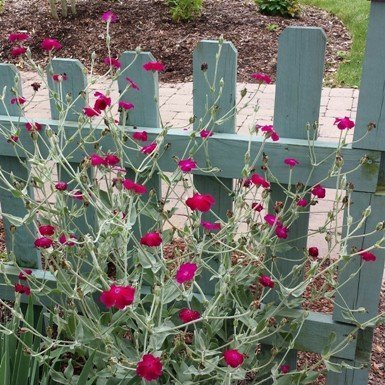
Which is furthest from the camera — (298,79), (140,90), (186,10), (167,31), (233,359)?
(186,10)

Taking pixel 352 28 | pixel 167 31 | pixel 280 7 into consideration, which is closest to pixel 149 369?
pixel 167 31

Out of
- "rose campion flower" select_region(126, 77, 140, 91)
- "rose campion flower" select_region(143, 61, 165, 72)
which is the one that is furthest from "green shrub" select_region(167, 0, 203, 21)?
"rose campion flower" select_region(143, 61, 165, 72)

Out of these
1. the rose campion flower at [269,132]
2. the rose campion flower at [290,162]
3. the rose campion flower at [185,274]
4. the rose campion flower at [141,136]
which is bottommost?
the rose campion flower at [185,274]

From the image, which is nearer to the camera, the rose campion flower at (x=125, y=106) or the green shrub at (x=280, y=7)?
the rose campion flower at (x=125, y=106)

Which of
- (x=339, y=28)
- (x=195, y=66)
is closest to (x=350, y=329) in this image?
(x=195, y=66)

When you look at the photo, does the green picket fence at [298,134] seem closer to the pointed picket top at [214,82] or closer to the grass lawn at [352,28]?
the pointed picket top at [214,82]

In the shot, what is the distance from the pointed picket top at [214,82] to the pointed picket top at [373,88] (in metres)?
0.40

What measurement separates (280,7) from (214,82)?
6.53m

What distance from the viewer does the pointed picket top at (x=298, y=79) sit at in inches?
76.2

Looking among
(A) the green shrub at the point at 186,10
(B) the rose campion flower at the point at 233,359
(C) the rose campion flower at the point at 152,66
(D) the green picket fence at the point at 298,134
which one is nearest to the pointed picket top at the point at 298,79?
(D) the green picket fence at the point at 298,134

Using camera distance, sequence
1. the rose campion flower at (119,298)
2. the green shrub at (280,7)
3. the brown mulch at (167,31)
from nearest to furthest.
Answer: the rose campion flower at (119,298), the brown mulch at (167,31), the green shrub at (280,7)

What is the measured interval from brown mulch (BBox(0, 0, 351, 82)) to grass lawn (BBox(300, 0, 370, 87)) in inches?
4.8

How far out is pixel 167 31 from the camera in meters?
7.68

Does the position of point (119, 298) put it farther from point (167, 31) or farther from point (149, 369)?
point (167, 31)
